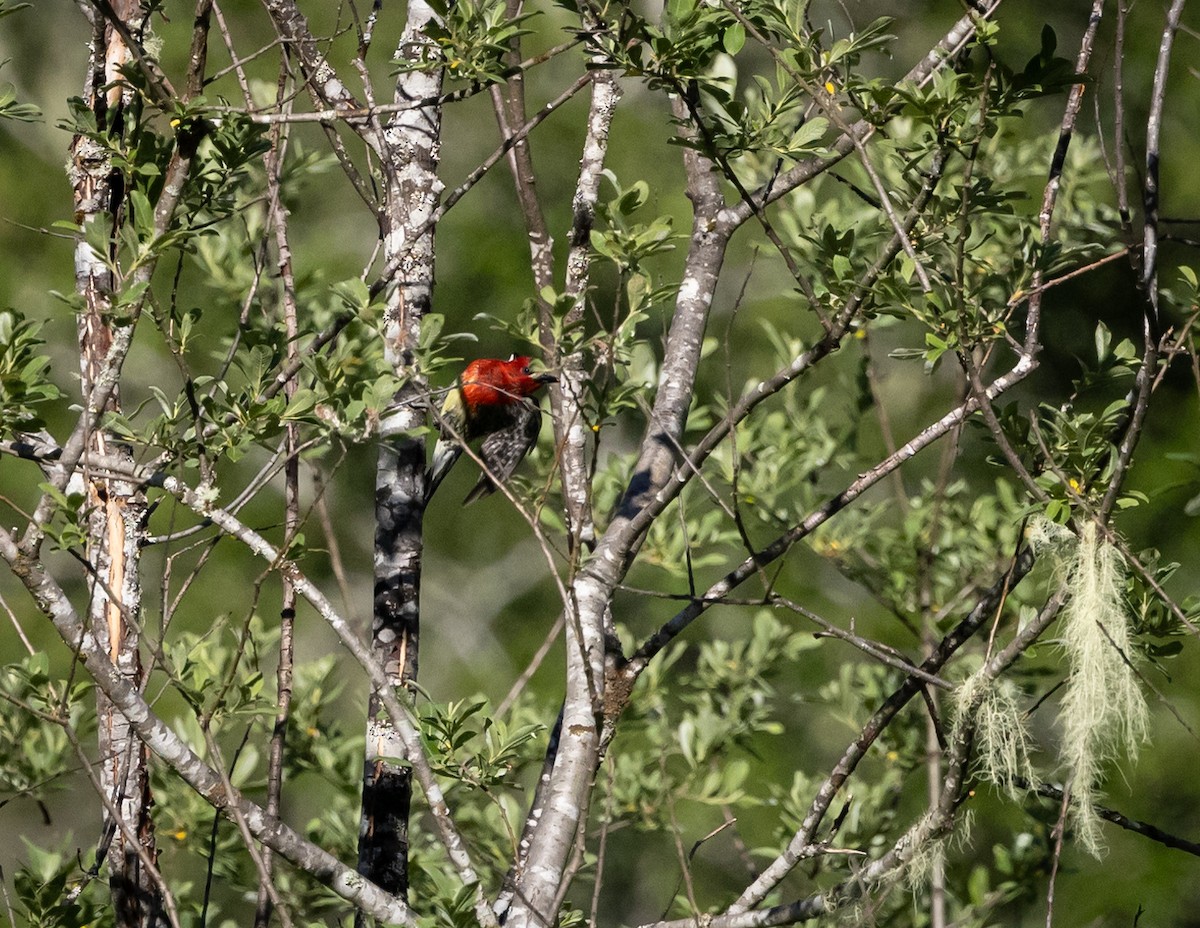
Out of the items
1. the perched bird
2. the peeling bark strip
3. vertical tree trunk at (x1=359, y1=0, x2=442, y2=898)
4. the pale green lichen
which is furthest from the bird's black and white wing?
the pale green lichen

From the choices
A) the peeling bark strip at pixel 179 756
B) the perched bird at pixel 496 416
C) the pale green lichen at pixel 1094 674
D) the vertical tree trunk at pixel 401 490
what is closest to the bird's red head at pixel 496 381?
the perched bird at pixel 496 416

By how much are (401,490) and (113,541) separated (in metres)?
0.62

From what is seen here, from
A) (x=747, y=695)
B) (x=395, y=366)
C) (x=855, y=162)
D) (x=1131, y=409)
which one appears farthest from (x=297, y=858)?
(x=855, y=162)

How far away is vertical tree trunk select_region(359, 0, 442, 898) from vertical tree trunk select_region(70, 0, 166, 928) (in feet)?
1.45

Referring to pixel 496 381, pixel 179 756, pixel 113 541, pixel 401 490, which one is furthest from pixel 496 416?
pixel 179 756

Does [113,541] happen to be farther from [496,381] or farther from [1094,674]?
[496,381]

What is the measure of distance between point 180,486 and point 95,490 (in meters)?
0.47

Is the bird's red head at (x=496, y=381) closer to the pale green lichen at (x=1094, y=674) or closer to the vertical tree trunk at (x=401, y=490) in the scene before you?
the vertical tree trunk at (x=401, y=490)

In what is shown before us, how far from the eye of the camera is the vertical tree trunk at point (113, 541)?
2201 mm

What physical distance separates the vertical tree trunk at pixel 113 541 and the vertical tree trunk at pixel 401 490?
Answer: 44 cm

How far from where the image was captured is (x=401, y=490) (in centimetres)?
267

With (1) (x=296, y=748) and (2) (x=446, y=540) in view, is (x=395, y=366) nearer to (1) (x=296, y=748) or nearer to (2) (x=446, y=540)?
(1) (x=296, y=748)

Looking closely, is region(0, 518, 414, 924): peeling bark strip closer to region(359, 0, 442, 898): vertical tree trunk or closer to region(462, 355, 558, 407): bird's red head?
region(359, 0, 442, 898): vertical tree trunk

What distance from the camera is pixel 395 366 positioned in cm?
201
